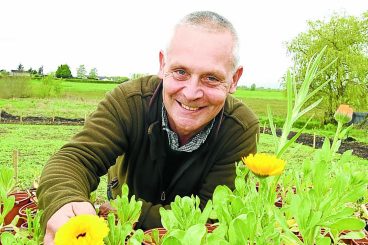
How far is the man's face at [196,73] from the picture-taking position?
4.31ft

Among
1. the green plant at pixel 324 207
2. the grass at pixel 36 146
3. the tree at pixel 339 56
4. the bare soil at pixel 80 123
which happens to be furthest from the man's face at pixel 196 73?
the tree at pixel 339 56

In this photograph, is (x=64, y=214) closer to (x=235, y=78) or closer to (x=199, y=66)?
Result: (x=199, y=66)

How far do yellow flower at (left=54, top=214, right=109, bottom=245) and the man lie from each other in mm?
384

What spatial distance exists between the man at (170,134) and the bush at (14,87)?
67.2 feet

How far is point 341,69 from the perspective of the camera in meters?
18.9

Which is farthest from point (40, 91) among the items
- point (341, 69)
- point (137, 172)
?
point (137, 172)

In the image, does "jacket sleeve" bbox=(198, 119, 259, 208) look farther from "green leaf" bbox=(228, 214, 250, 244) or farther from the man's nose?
"green leaf" bbox=(228, 214, 250, 244)

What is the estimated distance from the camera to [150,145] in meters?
1.67

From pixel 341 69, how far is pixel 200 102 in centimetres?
1877

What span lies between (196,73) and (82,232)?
807mm

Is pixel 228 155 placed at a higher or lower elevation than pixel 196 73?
lower

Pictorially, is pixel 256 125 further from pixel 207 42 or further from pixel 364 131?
pixel 364 131

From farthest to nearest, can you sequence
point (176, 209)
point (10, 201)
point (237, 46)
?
point (237, 46), point (10, 201), point (176, 209)

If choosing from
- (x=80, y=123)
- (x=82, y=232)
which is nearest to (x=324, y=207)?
(x=82, y=232)
